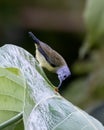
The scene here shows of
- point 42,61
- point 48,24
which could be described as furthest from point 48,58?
point 48,24

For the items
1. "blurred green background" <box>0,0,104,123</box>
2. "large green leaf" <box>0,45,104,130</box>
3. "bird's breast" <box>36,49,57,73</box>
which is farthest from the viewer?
"blurred green background" <box>0,0,104,123</box>

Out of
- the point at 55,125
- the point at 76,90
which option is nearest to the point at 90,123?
the point at 55,125

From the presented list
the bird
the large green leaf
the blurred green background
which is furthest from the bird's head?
the blurred green background

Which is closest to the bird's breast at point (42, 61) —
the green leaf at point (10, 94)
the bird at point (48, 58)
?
the bird at point (48, 58)

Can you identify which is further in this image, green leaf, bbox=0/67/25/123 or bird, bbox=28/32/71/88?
bird, bbox=28/32/71/88

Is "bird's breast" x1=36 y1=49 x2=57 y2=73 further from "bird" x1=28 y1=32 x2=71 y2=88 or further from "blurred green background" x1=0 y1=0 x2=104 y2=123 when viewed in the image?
"blurred green background" x1=0 y1=0 x2=104 y2=123

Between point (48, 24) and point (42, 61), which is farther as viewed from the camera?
point (48, 24)

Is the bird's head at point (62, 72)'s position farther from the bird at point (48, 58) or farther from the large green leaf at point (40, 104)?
the large green leaf at point (40, 104)

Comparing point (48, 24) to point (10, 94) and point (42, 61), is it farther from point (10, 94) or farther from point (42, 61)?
point (10, 94)
